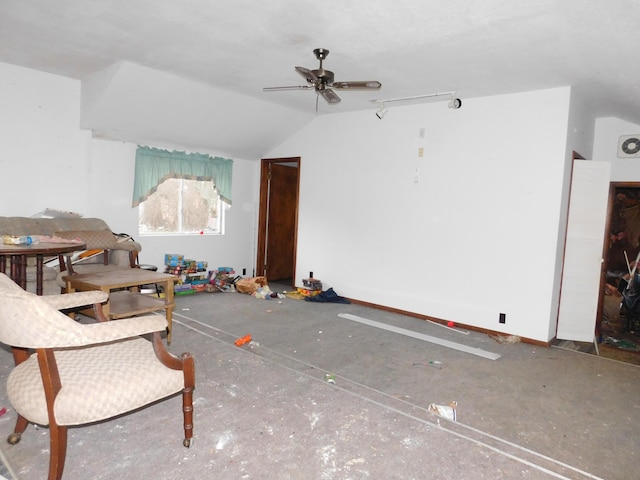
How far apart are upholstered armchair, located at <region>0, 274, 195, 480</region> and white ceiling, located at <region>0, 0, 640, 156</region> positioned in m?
2.05

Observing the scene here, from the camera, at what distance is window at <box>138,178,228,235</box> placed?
5.50 meters

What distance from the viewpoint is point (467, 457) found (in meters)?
2.07

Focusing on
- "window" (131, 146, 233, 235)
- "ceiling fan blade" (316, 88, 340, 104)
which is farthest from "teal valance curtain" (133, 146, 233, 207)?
"ceiling fan blade" (316, 88, 340, 104)

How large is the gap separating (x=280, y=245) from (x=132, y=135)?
2782 millimetres

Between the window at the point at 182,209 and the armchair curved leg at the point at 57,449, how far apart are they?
4.08m

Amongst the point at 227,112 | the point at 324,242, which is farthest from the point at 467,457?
the point at 227,112

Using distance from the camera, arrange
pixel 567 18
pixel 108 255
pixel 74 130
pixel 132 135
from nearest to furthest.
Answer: pixel 567 18 < pixel 108 255 < pixel 74 130 < pixel 132 135

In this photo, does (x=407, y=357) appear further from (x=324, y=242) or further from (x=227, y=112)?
(x=227, y=112)

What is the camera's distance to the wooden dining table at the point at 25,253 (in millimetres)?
2658

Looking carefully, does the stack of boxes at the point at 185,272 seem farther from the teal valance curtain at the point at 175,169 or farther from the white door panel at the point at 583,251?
the white door panel at the point at 583,251

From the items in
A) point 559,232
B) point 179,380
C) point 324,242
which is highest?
point 559,232

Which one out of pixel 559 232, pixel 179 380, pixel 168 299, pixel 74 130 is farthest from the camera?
pixel 74 130

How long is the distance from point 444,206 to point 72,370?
387cm

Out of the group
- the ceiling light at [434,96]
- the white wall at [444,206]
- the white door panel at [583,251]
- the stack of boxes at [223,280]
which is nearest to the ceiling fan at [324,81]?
the ceiling light at [434,96]
